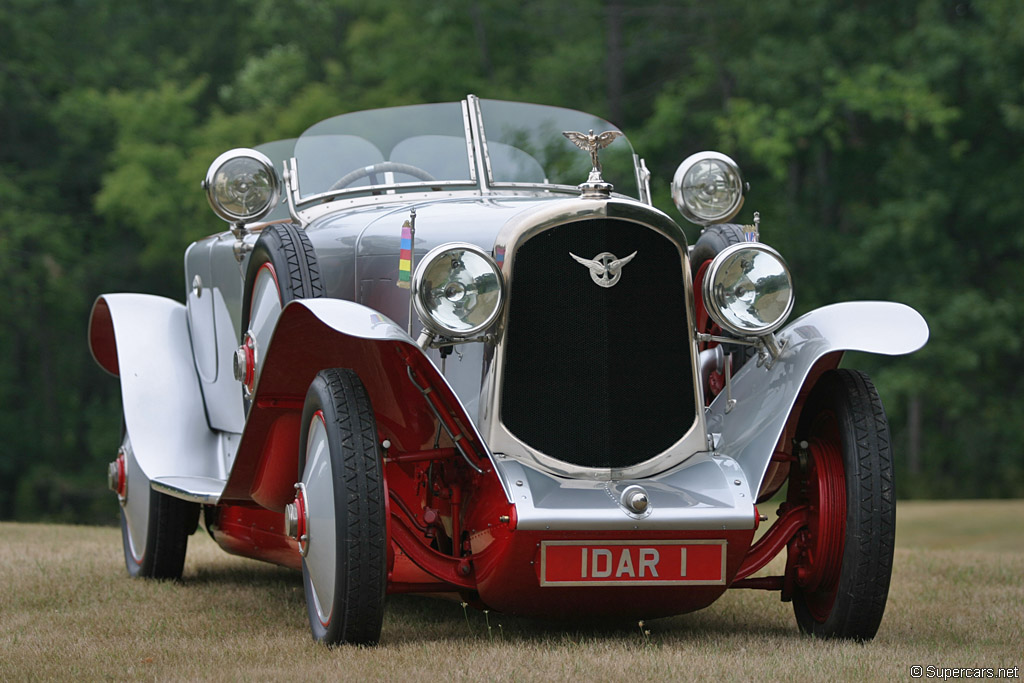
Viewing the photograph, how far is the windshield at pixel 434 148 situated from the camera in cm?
566

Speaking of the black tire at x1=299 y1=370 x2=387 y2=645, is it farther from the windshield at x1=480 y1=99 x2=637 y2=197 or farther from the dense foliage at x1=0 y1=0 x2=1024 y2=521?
the dense foliage at x1=0 y1=0 x2=1024 y2=521

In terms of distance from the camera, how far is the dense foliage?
63.0 ft

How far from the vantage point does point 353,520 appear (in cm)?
382

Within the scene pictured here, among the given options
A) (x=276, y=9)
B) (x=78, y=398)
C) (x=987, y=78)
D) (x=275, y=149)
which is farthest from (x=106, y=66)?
(x=275, y=149)

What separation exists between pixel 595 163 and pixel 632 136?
1689 centimetres

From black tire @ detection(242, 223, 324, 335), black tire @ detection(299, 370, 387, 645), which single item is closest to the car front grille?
black tire @ detection(299, 370, 387, 645)

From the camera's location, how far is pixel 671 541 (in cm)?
393

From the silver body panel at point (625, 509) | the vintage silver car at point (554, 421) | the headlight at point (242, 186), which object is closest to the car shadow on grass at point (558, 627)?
the vintage silver car at point (554, 421)

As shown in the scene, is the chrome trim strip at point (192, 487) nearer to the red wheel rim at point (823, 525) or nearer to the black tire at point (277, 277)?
the black tire at point (277, 277)

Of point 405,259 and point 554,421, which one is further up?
point 405,259

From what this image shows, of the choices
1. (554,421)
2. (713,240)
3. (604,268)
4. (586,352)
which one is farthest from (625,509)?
(713,240)

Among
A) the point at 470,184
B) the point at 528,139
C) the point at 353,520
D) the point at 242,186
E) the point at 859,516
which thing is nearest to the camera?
the point at 353,520

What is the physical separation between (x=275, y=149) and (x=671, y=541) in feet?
10.6

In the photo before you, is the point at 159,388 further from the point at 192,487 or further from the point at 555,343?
the point at 555,343
